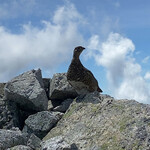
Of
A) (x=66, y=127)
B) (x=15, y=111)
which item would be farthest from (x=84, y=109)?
(x=15, y=111)

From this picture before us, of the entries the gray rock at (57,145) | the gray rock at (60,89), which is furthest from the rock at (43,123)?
the gray rock at (60,89)

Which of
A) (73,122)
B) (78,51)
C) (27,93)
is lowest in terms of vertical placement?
(73,122)

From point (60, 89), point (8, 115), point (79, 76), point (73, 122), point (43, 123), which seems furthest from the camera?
point (60, 89)

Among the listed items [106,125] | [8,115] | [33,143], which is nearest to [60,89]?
[8,115]

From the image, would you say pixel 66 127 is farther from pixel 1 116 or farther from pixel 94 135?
pixel 1 116

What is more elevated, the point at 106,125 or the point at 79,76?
the point at 79,76

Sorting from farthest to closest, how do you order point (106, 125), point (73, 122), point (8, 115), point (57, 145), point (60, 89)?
point (60, 89)
point (8, 115)
point (73, 122)
point (106, 125)
point (57, 145)

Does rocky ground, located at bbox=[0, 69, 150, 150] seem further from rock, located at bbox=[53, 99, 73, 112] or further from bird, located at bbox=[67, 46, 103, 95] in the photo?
bird, located at bbox=[67, 46, 103, 95]

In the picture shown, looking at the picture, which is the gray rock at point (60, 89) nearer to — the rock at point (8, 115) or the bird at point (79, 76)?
the bird at point (79, 76)

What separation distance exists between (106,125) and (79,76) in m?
2.25

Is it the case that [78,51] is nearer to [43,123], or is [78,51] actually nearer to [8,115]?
[43,123]

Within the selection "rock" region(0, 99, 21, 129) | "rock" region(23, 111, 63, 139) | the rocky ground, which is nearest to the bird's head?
the rocky ground

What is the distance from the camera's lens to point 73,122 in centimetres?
661

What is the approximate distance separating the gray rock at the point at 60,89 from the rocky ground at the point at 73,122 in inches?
2.1
